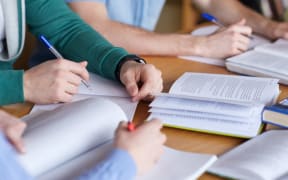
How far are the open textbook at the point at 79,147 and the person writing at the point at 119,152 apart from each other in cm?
2

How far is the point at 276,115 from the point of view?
40.2 inches

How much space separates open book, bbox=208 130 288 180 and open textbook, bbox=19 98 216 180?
3 centimetres

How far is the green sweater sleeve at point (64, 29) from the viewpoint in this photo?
137 centimetres

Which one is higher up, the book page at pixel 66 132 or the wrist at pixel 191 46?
the book page at pixel 66 132

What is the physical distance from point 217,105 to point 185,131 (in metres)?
0.08

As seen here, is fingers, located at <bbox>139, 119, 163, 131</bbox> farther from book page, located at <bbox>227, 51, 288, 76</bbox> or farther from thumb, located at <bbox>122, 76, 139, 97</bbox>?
book page, located at <bbox>227, 51, 288, 76</bbox>

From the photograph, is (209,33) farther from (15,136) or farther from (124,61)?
(15,136)

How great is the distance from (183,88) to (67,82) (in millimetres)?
250

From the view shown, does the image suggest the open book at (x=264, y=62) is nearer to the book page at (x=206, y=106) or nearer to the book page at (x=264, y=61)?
the book page at (x=264, y=61)

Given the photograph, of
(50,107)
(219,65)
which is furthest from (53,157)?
(219,65)

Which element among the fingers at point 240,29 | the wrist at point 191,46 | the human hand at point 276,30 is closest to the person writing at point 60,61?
the wrist at point 191,46

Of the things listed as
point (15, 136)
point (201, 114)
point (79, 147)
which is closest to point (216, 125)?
point (201, 114)

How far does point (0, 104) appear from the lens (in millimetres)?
1189

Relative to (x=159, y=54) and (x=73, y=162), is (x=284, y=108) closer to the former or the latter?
(x=73, y=162)
